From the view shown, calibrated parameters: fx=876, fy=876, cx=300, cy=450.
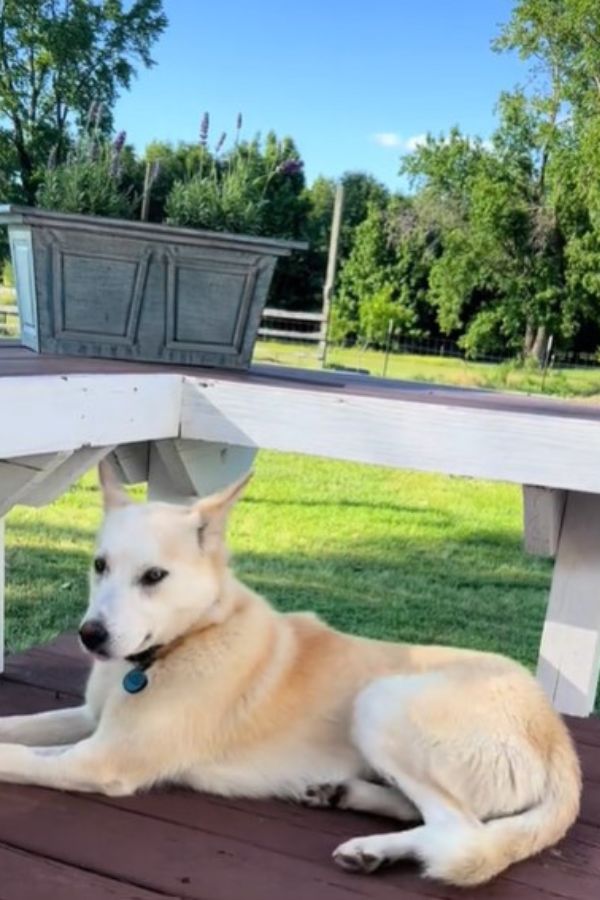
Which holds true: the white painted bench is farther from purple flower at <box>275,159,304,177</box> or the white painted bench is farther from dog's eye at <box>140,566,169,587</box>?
purple flower at <box>275,159,304,177</box>

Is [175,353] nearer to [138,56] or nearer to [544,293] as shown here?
[138,56]

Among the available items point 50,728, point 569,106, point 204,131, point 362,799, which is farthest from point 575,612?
point 569,106

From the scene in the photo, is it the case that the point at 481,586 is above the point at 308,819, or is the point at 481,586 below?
below

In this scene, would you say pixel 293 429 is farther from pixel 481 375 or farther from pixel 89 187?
pixel 481 375

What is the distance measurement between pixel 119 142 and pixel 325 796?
1847 mm

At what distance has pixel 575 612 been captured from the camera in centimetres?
207

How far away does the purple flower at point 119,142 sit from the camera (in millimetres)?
2426

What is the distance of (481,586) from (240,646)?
3.57m

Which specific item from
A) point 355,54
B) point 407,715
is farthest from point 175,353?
point 355,54

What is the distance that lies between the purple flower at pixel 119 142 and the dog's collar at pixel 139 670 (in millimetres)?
1485

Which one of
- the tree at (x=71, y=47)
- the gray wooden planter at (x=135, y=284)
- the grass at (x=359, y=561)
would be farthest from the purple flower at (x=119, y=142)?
the tree at (x=71, y=47)

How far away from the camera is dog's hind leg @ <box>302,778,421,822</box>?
1477mm

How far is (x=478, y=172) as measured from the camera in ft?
76.2

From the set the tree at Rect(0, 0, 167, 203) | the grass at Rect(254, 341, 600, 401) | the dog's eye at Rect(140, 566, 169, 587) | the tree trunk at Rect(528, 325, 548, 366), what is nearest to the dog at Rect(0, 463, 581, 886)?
the dog's eye at Rect(140, 566, 169, 587)
